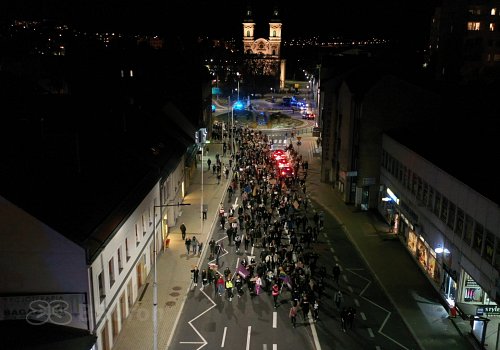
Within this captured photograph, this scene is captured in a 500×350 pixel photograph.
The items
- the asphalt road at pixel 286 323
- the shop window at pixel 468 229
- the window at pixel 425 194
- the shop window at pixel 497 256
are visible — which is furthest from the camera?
the window at pixel 425 194

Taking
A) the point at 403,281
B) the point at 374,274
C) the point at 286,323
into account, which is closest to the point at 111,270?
the point at 286,323

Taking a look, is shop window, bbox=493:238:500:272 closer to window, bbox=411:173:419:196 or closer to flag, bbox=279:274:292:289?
flag, bbox=279:274:292:289

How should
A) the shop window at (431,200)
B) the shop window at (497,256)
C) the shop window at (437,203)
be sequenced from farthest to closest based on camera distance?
the shop window at (431,200) < the shop window at (437,203) < the shop window at (497,256)

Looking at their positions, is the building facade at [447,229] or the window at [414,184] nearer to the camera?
the building facade at [447,229]

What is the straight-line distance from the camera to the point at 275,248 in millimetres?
34281

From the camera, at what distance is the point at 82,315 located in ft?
64.6

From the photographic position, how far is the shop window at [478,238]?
24.3 meters

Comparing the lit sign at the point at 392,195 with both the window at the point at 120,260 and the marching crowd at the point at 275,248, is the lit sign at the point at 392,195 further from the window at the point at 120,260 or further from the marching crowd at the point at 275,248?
the window at the point at 120,260

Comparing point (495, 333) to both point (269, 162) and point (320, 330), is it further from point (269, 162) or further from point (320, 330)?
point (269, 162)

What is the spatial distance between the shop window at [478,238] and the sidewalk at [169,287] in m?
14.7

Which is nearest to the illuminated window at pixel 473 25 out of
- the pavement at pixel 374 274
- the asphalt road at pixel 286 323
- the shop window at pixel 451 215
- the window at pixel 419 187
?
the pavement at pixel 374 274

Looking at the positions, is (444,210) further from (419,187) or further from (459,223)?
(419,187)

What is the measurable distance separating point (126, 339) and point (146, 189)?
28.8 ft

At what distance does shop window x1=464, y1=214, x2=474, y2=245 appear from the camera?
25500 mm
